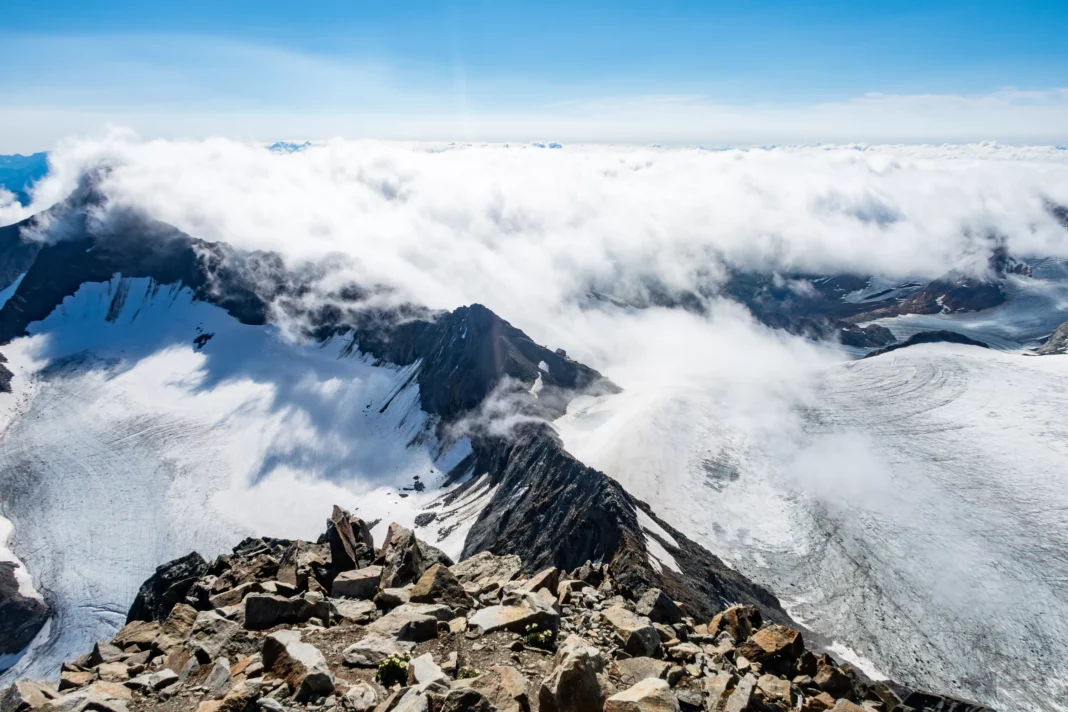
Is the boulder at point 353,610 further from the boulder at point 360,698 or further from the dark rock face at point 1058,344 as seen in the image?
the dark rock face at point 1058,344

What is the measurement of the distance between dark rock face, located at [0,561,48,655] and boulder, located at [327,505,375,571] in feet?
289

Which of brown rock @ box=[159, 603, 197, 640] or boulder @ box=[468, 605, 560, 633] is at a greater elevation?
boulder @ box=[468, 605, 560, 633]

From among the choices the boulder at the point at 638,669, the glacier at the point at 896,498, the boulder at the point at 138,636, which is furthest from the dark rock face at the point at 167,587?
the glacier at the point at 896,498

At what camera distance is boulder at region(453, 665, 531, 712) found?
11227 mm

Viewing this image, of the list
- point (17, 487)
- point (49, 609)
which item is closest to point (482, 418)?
point (49, 609)

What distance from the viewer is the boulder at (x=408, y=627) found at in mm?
14812

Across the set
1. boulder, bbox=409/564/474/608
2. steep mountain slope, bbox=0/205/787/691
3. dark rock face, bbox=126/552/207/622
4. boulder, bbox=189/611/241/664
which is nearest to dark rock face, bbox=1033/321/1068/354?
steep mountain slope, bbox=0/205/787/691

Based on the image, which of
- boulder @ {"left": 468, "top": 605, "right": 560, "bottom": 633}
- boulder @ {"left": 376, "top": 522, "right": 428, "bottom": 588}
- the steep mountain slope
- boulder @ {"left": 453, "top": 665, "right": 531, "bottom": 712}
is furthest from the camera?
the steep mountain slope

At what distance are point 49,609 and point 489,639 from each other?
3985 inches

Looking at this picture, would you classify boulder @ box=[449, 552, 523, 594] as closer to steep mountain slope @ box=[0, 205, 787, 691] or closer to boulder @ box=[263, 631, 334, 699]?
boulder @ box=[263, 631, 334, 699]

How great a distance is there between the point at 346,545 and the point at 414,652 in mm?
7951

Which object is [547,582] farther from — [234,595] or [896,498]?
[896,498]

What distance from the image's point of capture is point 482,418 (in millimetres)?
118562

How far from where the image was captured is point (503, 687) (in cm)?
1195
